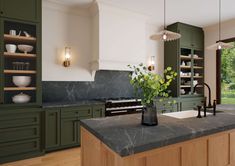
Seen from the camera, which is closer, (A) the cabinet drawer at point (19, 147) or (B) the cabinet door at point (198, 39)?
(A) the cabinet drawer at point (19, 147)

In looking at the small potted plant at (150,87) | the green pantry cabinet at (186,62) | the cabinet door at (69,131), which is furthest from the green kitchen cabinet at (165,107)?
the small potted plant at (150,87)

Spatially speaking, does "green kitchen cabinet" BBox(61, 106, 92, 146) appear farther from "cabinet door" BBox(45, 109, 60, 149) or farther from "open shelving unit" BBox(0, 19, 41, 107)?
"open shelving unit" BBox(0, 19, 41, 107)

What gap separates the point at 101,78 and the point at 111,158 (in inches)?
115

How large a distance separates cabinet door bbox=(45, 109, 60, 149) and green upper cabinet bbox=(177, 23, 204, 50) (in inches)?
144

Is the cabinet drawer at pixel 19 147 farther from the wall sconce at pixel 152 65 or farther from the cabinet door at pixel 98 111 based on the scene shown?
the wall sconce at pixel 152 65

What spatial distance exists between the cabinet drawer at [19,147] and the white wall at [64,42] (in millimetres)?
1252

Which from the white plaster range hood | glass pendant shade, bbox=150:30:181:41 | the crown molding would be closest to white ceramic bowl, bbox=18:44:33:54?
the crown molding

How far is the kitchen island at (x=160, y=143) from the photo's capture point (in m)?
1.19

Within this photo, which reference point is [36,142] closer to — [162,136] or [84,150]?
[84,150]

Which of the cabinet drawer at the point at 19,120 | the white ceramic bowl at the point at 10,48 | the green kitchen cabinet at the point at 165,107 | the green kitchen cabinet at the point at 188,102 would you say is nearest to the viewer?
the cabinet drawer at the point at 19,120

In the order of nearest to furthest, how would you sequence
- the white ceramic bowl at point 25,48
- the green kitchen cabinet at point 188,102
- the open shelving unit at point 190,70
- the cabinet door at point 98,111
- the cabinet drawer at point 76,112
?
the white ceramic bowl at point 25,48 < the cabinet drawer at point 76,112 < the cabinet door at point 98,111 < the green kitchen cabinet at point 188,102 < the open shelving unit at point 190,70

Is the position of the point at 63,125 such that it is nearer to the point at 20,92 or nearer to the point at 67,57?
the point at 20,92

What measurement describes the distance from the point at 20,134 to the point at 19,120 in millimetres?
232

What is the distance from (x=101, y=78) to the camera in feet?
13.6
